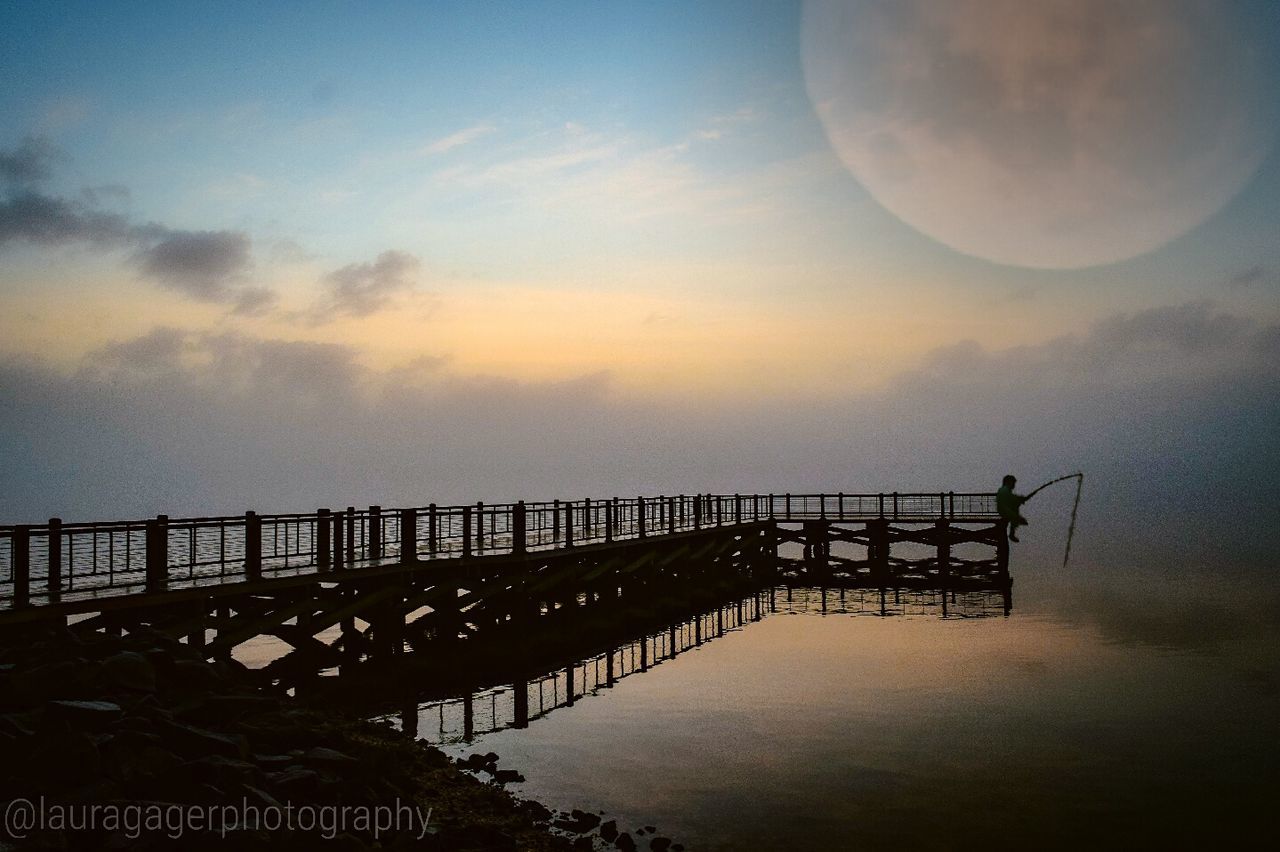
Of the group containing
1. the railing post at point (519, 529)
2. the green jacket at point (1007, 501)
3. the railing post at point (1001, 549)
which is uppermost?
the green jacket at point (1007, 501)

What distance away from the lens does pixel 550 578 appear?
27.5 m

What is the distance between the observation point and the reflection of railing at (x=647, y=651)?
18672 millimetres

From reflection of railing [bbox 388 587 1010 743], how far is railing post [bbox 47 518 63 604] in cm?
620

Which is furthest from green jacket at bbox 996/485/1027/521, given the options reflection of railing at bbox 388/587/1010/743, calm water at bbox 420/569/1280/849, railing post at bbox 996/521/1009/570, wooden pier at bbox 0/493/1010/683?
railing post at bbox 996/521/1009/570

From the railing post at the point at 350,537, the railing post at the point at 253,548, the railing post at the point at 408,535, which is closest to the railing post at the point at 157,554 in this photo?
the railing post at the point at 253,548

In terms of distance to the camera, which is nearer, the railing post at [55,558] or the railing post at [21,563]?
the railing post at [21,563]

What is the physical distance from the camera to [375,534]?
78.4 ft

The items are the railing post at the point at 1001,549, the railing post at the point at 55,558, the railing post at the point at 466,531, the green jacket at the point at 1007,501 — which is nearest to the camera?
the railing post at the point at 55,558

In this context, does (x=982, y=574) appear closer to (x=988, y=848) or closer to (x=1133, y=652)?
(x=1133, y=652)

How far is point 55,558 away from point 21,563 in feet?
2.41

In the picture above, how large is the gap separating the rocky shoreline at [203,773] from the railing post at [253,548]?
2932 mm

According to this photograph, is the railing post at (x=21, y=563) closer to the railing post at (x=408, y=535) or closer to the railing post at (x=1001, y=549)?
the railing post at (x=408, y=535)

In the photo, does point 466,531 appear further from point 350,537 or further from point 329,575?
point 329,575

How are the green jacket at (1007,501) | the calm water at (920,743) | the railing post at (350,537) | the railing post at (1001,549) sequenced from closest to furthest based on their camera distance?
the calm water at (920,743)
the green jacket at (1007,501)
the railing post at (350,537)
the railing post at (1001,549)
